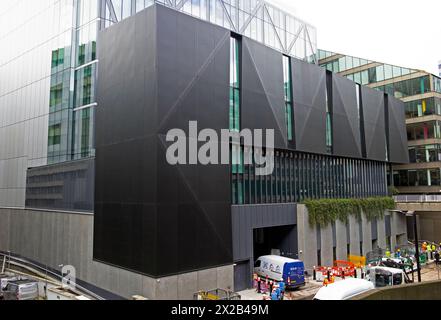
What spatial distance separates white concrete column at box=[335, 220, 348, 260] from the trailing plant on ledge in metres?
0.54

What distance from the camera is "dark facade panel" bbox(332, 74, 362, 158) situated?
34.0 m

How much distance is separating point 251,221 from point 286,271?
4.06 meters

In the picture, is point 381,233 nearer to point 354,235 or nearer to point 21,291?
point 354,235

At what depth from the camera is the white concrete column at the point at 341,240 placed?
31266 mm

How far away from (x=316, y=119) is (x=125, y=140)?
58.9 feet

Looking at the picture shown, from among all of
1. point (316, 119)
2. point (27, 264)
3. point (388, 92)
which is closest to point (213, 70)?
point (316, 119)

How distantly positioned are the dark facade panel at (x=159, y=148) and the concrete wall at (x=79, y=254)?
0.66m

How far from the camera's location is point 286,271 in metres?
23.3

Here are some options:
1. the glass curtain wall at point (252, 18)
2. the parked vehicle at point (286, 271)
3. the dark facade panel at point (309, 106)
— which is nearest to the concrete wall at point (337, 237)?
the parked vehicle at point (286, 271)

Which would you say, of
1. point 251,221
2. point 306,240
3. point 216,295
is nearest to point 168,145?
point 251,221

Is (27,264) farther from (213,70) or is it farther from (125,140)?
(213,70)

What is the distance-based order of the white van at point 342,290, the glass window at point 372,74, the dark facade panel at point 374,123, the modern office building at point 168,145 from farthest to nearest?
the glass window at point 372,74 → the dark facade panel at point 374,123 → the modern office building at point 168,145 → the white van at point 342,290

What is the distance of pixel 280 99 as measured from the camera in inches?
1106

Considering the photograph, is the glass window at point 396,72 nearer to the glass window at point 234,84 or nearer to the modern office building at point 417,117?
the modern office building at point 417,117
